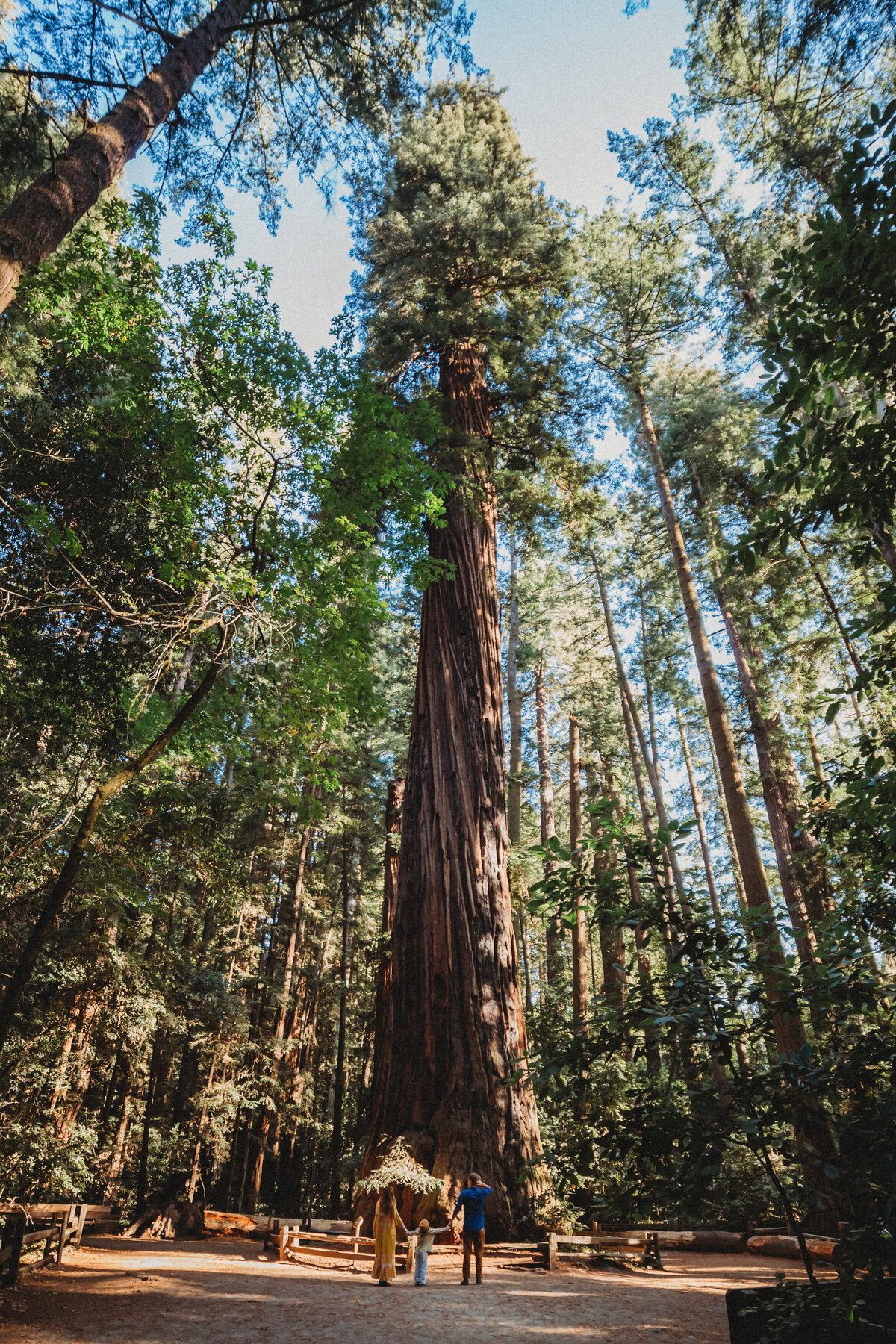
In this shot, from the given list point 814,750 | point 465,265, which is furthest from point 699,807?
A: point 465,265

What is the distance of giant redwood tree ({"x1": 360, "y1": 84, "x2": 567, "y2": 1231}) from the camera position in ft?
22.8

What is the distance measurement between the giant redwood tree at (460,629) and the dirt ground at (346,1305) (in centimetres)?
94

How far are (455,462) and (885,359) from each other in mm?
7855

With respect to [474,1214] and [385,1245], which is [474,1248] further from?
[385,1245]

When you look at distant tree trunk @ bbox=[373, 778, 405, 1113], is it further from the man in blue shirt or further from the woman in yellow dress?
the man in blue shirt

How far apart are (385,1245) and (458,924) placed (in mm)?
3003

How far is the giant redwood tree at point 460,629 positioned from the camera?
22.8 feet

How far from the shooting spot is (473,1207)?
6062 mm

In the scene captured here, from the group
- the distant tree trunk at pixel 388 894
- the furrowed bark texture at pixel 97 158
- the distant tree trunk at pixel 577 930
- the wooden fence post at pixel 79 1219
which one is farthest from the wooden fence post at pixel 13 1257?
the distant tree trunk at pixel 577 930

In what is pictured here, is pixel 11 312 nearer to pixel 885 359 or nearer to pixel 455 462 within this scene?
pixel 455 462

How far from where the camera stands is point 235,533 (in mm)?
6176

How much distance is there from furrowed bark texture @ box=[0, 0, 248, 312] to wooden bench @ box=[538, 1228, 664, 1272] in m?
9.37

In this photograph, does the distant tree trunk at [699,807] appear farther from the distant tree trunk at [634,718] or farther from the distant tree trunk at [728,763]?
the distant tree trunk at [728,763]

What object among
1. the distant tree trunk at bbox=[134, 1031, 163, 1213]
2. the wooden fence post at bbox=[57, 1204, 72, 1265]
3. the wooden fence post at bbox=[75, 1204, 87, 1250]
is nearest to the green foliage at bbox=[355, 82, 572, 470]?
the wooden fence post at bbox=[57, 1204, 72, 1265]
